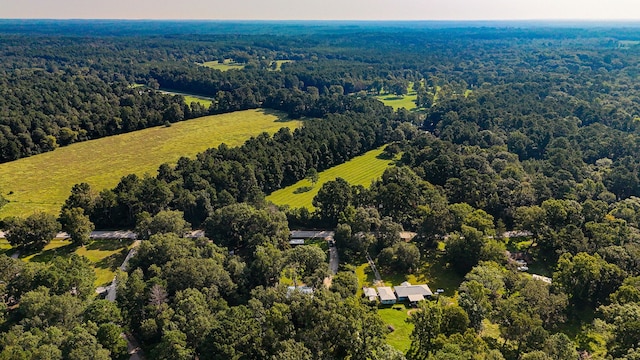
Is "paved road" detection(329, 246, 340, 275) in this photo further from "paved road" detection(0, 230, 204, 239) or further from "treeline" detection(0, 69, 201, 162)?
"treeline" detection(0, 69, 201, 162)

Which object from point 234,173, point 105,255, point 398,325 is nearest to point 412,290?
point 398,325

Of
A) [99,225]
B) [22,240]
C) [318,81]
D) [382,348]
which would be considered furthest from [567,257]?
[318,81]

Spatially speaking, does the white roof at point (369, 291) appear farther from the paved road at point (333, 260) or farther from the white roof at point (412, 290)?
the paved road at point (333, 260)

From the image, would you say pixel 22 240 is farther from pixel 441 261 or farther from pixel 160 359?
pixel 441 261

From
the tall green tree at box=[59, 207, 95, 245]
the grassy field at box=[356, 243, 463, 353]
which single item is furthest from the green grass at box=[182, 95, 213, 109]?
the grassy field at box=[356, 243, 463, 353]

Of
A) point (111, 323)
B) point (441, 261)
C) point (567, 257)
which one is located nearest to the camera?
point (111, 323)
